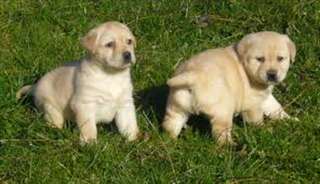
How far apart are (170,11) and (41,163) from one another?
10.9ft

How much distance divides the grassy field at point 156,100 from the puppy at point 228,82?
166 mm

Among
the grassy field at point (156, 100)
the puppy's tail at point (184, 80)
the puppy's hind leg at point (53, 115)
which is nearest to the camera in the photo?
the grassy field at point (156, 100)

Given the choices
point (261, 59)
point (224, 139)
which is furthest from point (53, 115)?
point (261, 59)

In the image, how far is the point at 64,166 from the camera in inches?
225

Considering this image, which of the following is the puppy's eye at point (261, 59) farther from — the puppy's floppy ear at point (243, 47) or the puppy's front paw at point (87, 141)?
the puppy's front paw at point (87, 141)

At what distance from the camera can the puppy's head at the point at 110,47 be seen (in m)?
6.13

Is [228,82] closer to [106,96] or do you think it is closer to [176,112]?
[176,112]

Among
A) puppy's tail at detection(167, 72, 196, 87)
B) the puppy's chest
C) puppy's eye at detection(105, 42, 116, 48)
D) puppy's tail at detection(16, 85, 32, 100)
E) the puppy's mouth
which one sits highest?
puppy's eye at detection(105, 42, 116, 48)

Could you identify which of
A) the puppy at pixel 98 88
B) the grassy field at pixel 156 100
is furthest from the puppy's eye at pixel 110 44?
the grassy field at pixel 156 100

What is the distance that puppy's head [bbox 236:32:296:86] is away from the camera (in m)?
6.19

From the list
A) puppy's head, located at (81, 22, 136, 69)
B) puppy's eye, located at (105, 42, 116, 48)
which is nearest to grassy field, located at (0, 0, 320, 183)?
puppy's head, located at (81, 22, 136, 69)

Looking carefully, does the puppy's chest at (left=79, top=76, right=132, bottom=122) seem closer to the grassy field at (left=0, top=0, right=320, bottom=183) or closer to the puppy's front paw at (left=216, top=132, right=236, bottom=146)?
the grassy field at (left=0, top=0, right=320, bottom=183)

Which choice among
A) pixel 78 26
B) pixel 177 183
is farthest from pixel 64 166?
pixel 78 26

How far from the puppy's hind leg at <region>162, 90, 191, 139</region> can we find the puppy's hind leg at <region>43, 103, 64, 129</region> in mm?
A: 888
